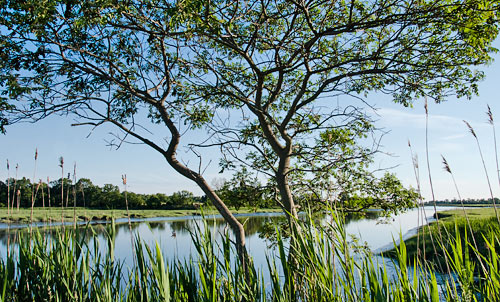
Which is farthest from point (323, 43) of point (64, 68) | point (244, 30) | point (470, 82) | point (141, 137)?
point (64, 68)

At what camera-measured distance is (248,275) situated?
7.61 ft

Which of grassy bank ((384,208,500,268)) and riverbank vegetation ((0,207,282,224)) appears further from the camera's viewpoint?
riverbank vegetation ((0,207,282,224))

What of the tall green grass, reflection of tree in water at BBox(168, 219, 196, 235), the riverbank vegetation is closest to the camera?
the tall green grass

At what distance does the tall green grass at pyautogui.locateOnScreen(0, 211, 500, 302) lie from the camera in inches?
73.9

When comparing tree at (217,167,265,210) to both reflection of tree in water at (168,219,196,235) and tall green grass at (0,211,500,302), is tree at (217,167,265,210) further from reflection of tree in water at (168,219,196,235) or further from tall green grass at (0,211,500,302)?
tall green grass at (0,211,500,302)

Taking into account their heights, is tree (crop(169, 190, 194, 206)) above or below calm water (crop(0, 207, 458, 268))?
above

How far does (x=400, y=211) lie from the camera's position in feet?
19.4

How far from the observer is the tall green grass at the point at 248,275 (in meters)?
1.88

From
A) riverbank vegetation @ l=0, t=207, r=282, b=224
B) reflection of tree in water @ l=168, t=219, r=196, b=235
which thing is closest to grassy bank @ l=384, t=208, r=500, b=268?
reflection of tree in water @ l=168, t=219, r=196, b=235

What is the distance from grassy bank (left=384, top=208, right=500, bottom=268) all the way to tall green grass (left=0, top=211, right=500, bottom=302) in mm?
Answer: 66

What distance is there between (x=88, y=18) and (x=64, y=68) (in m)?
2.22

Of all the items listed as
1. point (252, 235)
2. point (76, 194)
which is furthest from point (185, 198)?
point (252, 235)

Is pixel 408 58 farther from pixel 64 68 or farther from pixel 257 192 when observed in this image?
pixel 64 68

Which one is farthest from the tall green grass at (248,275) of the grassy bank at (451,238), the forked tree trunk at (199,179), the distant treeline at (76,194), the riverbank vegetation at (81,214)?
the forked tree trunk at (199,179)
